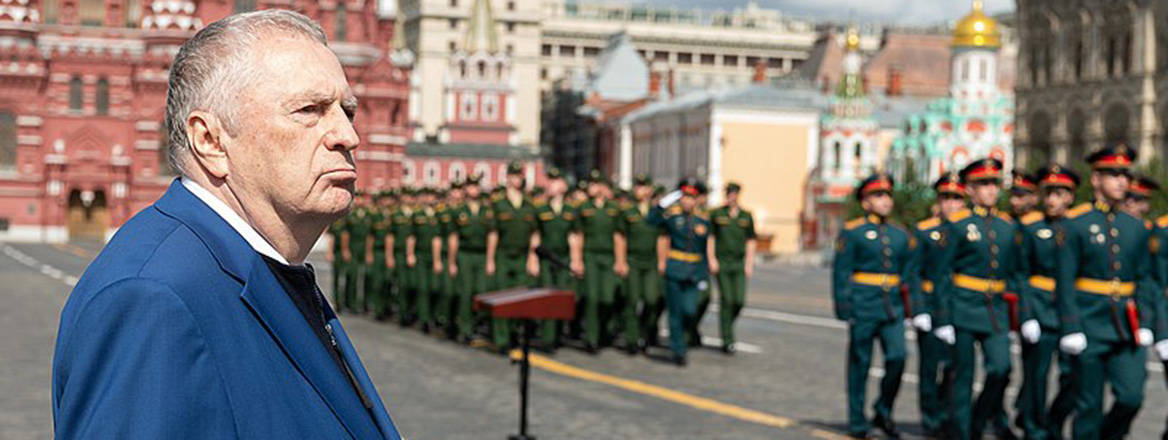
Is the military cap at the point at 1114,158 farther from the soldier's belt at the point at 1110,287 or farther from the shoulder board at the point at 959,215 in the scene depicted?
the shoulder board at the point at 959,215

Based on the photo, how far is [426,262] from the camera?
18297 millimetres

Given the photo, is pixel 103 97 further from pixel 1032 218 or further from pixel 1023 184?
pixel 1032 218

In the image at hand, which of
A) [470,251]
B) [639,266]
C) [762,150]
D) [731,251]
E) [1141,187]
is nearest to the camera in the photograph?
[1141,187]

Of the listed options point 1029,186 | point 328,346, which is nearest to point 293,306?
point 328,346

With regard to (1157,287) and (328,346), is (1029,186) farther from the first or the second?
(328,346)

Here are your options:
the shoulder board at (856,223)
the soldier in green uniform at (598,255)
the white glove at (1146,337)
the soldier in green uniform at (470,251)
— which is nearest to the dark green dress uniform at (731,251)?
the soldier in green uniform at (598,255)

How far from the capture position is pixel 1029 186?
34.7 feet

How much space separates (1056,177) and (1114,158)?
82 centimetres

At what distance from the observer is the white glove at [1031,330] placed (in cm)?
992

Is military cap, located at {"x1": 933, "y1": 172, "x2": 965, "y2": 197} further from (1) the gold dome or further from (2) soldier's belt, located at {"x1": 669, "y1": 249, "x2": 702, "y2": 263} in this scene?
(1) the gold dome

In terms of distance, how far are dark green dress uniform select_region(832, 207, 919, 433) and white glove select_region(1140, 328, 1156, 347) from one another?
1720mm

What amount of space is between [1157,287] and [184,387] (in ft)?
27.4

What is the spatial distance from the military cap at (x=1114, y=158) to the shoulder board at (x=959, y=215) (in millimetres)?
955

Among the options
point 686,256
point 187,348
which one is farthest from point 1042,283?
point 187,348
